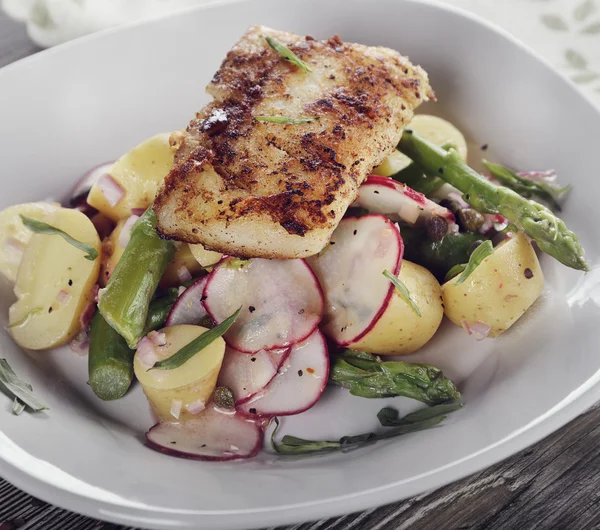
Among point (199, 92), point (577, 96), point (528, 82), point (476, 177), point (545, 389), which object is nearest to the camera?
point (545, 389)

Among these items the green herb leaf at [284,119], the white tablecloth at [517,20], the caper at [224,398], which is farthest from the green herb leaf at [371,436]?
the white tablecloth at [517,20]

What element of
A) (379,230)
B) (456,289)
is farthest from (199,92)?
(456,289)

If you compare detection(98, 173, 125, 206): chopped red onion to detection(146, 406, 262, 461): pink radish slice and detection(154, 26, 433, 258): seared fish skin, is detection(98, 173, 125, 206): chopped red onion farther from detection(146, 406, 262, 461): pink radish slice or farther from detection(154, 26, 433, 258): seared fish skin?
detection(146, 406, 262, 461): pink radish slice

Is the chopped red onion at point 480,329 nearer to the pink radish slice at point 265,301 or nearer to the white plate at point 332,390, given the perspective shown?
the white plate at point 332,390

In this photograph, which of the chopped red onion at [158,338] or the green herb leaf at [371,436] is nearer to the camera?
the green herb leaf at [371,436]

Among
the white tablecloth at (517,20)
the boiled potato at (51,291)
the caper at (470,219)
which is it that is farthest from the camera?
the white tablecloth at (517,20)

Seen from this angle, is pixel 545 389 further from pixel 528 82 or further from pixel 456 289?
pixel 528 82

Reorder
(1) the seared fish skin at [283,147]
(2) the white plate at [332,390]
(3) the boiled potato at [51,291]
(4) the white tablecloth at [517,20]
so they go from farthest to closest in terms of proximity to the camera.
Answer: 1. (4) the white tablecloth at [517,20]
2. (3) the boiled potato at [51,291]
3. (1) the seared fish skin at [283,147]
4. (2) the white plate at [332,390]
